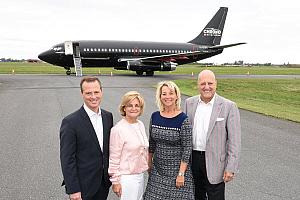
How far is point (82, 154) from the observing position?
320 cm

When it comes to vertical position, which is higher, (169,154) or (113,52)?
(113,52)

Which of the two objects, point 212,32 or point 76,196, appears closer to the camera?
point 76,196

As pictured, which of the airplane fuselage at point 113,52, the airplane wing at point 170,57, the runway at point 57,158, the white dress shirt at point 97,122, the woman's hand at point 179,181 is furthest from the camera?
the airplane wing at point 170,57

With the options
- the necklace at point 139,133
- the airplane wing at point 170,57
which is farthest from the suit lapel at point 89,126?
the airplane wing at point 170,57

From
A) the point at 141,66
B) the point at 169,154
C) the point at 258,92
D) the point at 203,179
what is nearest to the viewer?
the point at 169,154

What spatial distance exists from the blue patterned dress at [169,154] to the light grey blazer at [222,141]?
27cm

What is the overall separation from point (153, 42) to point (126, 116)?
3367 cm

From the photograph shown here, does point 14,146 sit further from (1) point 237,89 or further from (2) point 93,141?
(1) point 237,89

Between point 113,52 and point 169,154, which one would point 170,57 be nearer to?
point 113,52

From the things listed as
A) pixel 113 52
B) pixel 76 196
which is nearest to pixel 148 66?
pixel 113 52

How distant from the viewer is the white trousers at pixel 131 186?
3393 mm

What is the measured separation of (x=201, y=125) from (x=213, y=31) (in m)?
38.1

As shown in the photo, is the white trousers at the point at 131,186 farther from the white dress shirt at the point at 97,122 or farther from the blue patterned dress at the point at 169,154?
the white dress shirt at the point at 97,122

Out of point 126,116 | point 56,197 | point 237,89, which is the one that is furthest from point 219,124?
point 237,89
